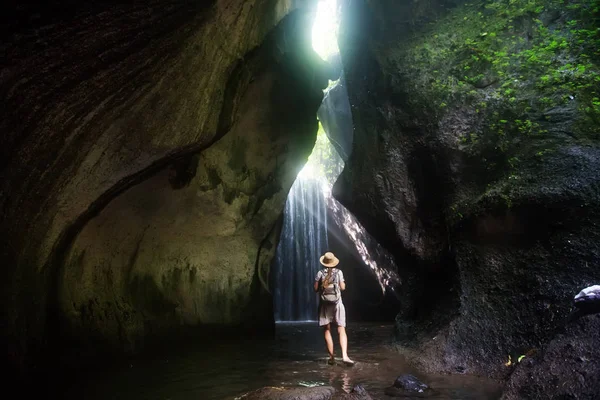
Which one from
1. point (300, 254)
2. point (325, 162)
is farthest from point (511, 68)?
point (325, 162)

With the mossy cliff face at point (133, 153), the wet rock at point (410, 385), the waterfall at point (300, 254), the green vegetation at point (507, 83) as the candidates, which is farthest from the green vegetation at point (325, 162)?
the wet rock at point (410, 385)

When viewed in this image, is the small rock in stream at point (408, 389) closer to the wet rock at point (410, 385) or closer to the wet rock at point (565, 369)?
the wet rock at point (410, 385)

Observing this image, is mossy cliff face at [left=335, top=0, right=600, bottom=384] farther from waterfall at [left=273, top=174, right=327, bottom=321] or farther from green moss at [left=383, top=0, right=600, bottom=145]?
waterfall at [left=273, top=174, right=327, bottom=321]

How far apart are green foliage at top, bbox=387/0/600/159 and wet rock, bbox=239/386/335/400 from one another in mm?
5407

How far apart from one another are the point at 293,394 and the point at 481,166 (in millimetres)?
5955

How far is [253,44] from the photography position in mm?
7406

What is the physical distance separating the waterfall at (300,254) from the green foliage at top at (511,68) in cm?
1158

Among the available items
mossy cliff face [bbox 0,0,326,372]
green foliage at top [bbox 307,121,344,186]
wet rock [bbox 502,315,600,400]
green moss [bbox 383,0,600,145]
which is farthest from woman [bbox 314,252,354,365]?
green foliage at top [bbox 307,121,344,186]

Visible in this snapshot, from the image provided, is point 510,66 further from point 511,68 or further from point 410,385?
point 410,385

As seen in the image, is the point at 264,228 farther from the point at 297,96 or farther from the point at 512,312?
the point at 512,312

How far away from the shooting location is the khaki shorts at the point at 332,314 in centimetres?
679

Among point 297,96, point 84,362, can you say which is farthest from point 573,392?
point 297,96

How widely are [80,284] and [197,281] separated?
12.1ft

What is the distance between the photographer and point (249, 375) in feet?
20.6
